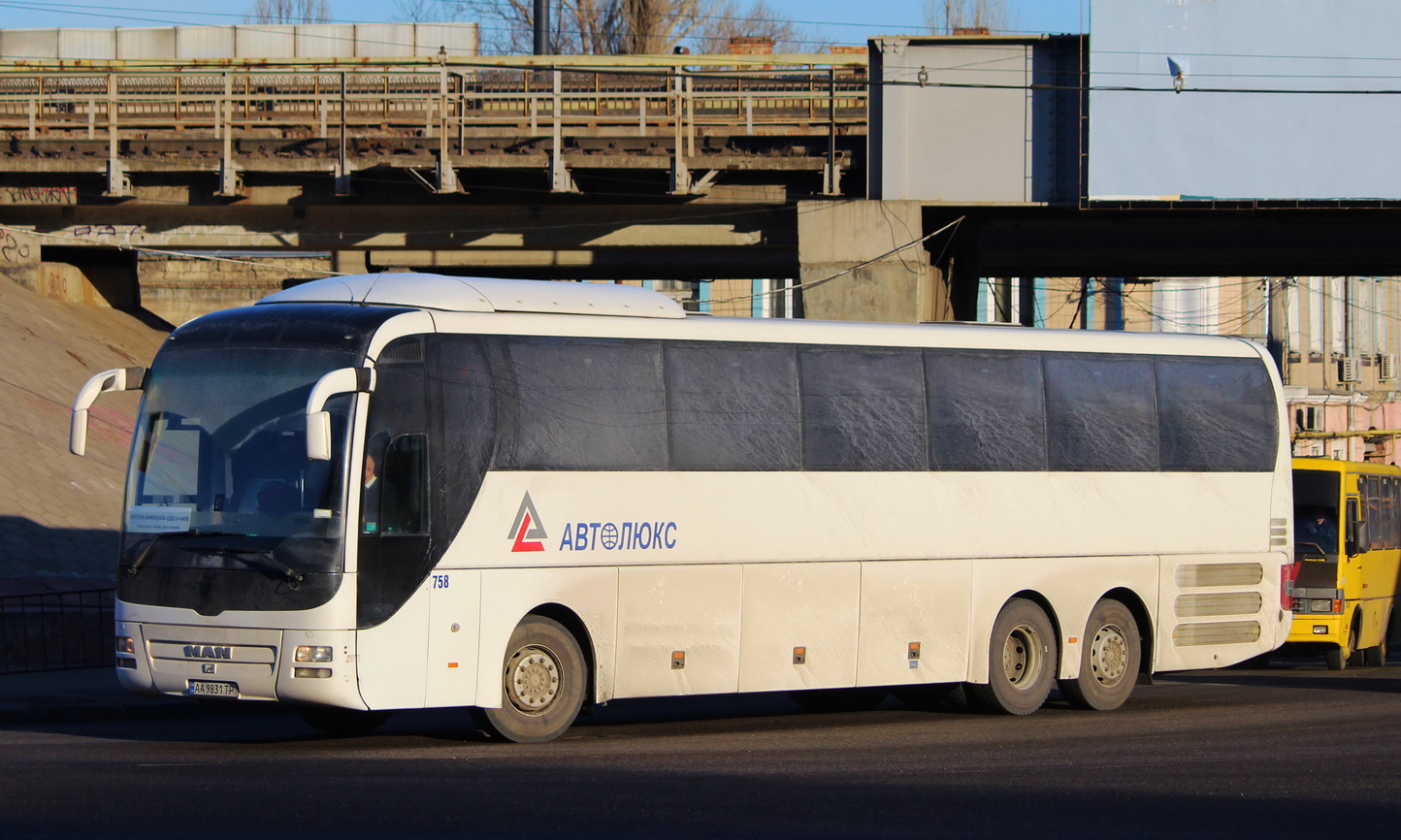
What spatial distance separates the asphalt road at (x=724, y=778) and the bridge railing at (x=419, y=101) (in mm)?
15750

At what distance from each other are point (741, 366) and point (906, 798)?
482cm

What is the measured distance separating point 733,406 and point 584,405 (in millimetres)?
1356

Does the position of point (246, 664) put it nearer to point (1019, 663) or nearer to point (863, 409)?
point (863, 409)

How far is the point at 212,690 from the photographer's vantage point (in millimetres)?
10812

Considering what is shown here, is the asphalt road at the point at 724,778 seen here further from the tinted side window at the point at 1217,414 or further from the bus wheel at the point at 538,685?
the tinted side window at the point at 1217,414

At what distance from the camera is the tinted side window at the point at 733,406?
12.6m

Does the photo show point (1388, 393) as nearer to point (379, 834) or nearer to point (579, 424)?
point (579, 424)

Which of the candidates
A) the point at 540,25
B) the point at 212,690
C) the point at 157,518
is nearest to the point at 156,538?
the point at 157,518

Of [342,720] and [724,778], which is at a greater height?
[724,778]

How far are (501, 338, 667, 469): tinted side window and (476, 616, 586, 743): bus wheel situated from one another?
123 centimetres

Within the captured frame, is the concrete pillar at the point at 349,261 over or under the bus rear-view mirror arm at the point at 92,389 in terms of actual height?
over

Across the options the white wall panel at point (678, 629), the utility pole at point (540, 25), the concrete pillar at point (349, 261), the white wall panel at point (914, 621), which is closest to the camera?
the white wall panel at point (678, 629)

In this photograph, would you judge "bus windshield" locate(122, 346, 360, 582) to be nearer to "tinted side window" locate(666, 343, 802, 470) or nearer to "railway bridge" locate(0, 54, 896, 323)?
"tinted side window" locate(666, 343, 802, 470)

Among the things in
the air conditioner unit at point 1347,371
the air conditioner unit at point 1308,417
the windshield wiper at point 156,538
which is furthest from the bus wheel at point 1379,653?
the air conditioner unit at point 1347,371
